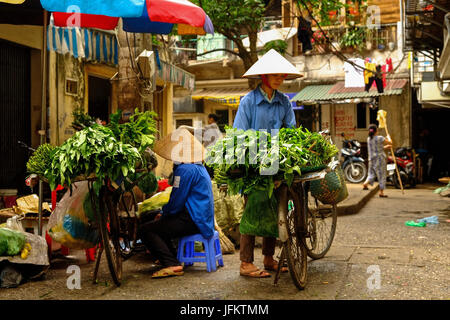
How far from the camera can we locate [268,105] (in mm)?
5125

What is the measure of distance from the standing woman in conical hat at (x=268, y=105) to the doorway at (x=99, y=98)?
6.61m

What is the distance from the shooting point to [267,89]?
16.9 feet

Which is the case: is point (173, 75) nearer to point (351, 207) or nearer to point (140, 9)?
point (351, 207)

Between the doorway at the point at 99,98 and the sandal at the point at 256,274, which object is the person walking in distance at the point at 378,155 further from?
the sandal at the point at 256,274

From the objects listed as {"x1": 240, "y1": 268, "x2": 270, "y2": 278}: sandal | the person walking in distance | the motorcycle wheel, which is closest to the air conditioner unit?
{"x1": 240, "y1": 268, "x2": 270, "y2": 278}: sandal

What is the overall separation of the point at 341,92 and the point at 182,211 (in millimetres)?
13984

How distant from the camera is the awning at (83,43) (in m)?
7.41

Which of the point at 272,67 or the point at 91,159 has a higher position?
the point at 272,67

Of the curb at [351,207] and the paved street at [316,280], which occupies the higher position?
the curb at [351,207]

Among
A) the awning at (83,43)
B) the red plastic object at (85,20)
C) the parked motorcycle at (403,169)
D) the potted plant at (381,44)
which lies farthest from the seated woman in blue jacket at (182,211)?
the potted plant at (381,44)

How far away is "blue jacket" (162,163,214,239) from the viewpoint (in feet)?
16.3

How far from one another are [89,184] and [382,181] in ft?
33.5

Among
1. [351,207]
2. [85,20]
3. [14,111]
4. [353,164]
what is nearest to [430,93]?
[353,164]

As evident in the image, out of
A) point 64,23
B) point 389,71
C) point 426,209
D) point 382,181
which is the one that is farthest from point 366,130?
point 64,23
